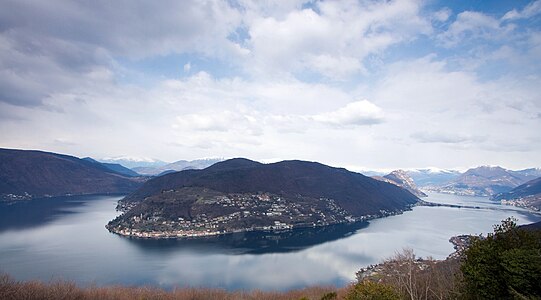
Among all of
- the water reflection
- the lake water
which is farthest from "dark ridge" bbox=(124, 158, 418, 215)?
the water reflection

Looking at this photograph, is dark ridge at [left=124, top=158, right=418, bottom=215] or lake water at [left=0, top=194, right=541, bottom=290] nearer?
lake water at [left=0, top=194, right=541, bottom=290]

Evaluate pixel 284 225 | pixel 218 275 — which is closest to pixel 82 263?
pixel 218 275

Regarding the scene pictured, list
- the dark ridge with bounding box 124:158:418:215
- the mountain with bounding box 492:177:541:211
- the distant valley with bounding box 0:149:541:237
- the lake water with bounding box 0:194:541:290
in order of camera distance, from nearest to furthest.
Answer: the lake water with bounding box 0:194:541:290 < the distant valley with bounding box 0:149:541:237 < the dark ridge with bounding box 124:158:418:215 < the mountain with bounding box 492:177:541:211

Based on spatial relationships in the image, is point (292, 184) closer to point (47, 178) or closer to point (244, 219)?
A: point (244, 219)

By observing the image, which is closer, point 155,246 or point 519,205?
point 155,246

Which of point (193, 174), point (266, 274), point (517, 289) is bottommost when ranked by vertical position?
point (266, 274)

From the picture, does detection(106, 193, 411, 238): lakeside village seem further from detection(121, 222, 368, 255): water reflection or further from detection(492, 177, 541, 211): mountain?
detection(492, 177, 541, 211): mountain

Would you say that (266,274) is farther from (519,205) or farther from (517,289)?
(519,205)
